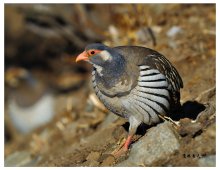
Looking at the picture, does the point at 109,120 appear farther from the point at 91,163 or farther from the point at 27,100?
the point at 27,100

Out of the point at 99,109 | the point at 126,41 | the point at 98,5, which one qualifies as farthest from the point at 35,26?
the point at 99,109

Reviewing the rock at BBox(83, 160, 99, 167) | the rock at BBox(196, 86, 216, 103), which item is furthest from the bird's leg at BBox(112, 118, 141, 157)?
the rock at BBox(196, 86, 216, 103)

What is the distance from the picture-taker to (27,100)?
18.1 m

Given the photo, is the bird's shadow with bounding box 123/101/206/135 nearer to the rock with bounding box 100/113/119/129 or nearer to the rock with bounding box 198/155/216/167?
the rock with bounding box 100/113/119/129

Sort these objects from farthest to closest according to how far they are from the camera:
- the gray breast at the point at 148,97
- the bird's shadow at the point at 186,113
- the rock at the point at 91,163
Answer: the bird's shadow at the point at 186,113, the rock at the point at 91,163, the gray breast at the point at 148,97

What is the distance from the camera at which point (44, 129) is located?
46.7 feet

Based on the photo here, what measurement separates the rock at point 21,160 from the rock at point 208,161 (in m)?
4.68

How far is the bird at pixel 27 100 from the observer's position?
54.0 ft

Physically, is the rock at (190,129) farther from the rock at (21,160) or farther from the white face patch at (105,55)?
the rock at (21,160)

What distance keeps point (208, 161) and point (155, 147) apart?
2.17 ft

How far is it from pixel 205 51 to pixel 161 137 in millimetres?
4785

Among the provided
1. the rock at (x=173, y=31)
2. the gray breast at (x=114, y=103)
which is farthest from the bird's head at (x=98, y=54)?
the rock at (x=173, y=31)

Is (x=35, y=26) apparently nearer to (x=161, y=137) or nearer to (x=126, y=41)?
(x=126, y=41)

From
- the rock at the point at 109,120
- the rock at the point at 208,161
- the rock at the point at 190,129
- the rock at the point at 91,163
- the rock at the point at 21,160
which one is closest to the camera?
the rock at the point at 208,161
